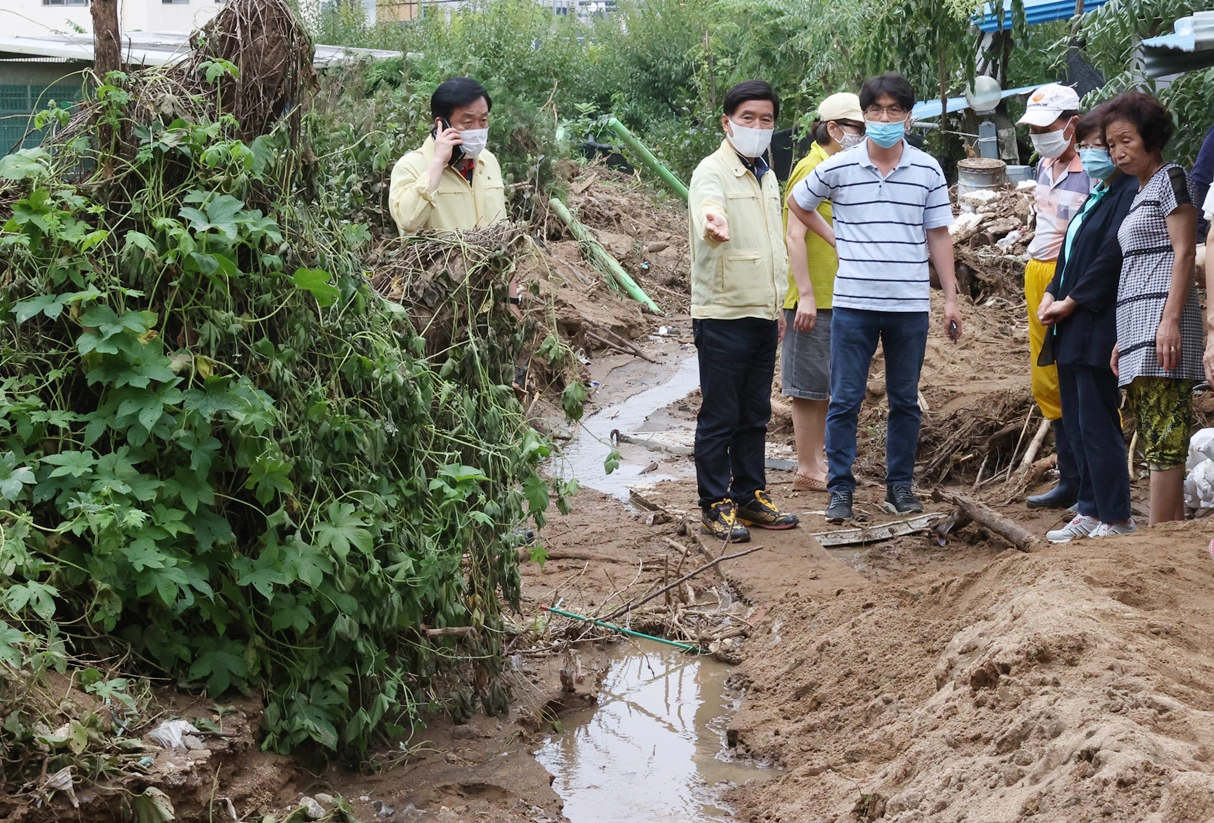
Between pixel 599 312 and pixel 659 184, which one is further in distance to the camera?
pixel 659 184

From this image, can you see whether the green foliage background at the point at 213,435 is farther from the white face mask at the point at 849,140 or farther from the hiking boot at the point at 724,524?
the white face mask at the point at 849,140

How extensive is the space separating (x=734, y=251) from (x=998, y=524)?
1.78 meters

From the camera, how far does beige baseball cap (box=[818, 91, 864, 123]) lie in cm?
687

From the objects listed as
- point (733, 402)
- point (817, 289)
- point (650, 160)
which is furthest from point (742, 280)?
point (650, 160)

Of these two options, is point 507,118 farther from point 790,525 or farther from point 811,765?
point 811,765

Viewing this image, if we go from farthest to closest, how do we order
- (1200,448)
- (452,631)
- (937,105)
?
(937,105) → (1200,448) → (452,631)

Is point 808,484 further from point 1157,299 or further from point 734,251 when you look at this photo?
point 1157,299

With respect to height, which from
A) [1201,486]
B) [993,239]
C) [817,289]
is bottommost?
[1201,486]

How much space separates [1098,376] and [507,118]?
1003cm

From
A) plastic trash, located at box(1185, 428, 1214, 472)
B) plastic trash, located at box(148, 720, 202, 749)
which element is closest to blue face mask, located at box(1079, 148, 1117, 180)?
plastic trash, located at box(1185, 428, 1214, 472)

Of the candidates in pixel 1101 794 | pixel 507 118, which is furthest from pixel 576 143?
pixel 1101 794

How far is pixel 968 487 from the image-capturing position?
24.4 ft

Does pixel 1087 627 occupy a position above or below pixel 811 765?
above

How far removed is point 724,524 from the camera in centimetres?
621
